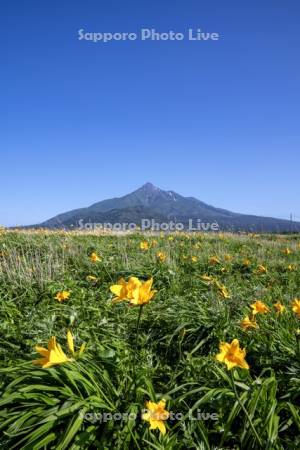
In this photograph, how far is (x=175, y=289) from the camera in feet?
18.9

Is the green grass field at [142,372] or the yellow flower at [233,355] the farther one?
the green grass field at [142,372]

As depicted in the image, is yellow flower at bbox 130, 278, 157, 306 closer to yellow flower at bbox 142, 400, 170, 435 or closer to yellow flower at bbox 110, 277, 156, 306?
yellow flower at bbox 110, 277, 156, 306

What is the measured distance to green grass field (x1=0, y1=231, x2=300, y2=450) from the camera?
92.7 inches

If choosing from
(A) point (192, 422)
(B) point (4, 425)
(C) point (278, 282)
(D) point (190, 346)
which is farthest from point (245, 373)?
(C) point (278, 282)

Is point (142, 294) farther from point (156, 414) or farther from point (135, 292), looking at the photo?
point (156, 414)

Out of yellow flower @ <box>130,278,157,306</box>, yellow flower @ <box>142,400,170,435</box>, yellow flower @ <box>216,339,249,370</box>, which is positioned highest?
yellow flower @ <box>130,278,157,306</box>

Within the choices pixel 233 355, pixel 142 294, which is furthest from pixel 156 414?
pixel 142 294

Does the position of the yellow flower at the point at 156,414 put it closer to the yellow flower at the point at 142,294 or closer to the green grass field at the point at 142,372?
the green grass field at the point at 142,372

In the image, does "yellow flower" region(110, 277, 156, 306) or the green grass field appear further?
the green grass field

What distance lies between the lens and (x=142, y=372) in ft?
9.48

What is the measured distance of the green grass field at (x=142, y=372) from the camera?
2.36 metres

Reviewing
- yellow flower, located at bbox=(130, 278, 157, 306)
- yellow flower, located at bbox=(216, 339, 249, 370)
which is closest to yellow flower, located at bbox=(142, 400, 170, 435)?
yellow flower, located at bbox=(216, 339, 249, 370)

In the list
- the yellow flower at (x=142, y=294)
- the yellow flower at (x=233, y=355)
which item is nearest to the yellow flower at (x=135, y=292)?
the yellow flower at (x=142, y=294)

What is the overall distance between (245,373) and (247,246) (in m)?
9.22
